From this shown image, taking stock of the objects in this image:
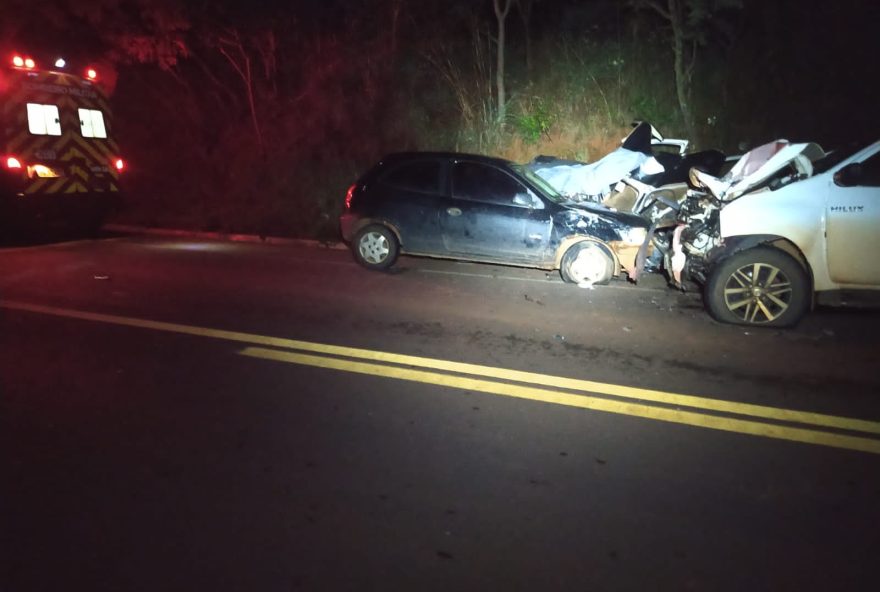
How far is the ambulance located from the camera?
11773 millimetres

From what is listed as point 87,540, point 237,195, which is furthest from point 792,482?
point 237,195

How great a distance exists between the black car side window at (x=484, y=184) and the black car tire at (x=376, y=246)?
120 cm

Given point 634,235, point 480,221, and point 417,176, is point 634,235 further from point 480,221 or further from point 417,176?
point 417,176

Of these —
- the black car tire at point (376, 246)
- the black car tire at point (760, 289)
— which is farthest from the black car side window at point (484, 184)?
the black car tire at point (760, 289)

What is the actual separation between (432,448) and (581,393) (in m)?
1.43

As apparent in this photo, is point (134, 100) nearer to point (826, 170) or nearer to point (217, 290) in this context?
point (217, 290)

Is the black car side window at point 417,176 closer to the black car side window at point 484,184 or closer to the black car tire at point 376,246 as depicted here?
the black car side window at point 484,184

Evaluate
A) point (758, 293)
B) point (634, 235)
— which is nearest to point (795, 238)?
point (758, 293)

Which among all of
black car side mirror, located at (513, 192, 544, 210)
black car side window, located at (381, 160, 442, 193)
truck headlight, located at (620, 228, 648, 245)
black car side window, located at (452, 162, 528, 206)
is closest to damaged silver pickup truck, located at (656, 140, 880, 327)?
truck headlight, located at (620, 228, 648, 245)

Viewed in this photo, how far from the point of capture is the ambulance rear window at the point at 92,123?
1284 centimetres

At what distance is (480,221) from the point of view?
9.23m

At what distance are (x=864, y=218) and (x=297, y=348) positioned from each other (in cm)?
555

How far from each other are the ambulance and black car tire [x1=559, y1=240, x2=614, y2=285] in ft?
31.0

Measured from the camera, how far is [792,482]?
150 inches
